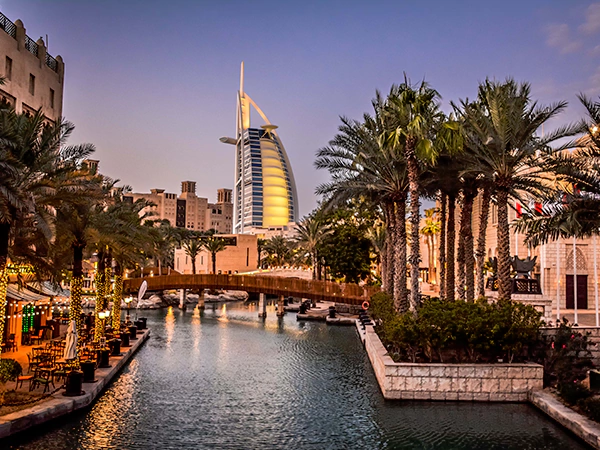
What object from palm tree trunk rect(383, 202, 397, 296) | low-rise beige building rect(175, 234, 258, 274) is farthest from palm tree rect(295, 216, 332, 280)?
low-rise beige building rect(175, 234, 258, 274)

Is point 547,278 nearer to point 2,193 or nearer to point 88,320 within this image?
point 88,320

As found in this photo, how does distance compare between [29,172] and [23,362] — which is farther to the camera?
[23,362]

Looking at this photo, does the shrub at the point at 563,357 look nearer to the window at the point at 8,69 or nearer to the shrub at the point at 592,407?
the shrub at the point at 592,407

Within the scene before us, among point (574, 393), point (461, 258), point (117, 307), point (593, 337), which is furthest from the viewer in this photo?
point (117, 307)

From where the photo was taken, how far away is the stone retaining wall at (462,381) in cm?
1952

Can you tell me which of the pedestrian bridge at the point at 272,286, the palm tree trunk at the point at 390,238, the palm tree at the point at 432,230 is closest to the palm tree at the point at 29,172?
the palm tree trunk at the point at 390,238

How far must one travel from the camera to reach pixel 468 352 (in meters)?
21.0

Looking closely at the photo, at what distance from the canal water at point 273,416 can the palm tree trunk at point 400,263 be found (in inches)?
135

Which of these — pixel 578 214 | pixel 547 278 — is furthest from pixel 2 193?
pixel 547 278

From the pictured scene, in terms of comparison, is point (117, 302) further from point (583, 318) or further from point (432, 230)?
point (432, 230)

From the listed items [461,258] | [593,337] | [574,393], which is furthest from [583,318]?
[574,393]

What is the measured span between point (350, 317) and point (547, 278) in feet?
53.9

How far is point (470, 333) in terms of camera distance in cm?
2008

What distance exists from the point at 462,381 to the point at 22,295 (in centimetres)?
2037
